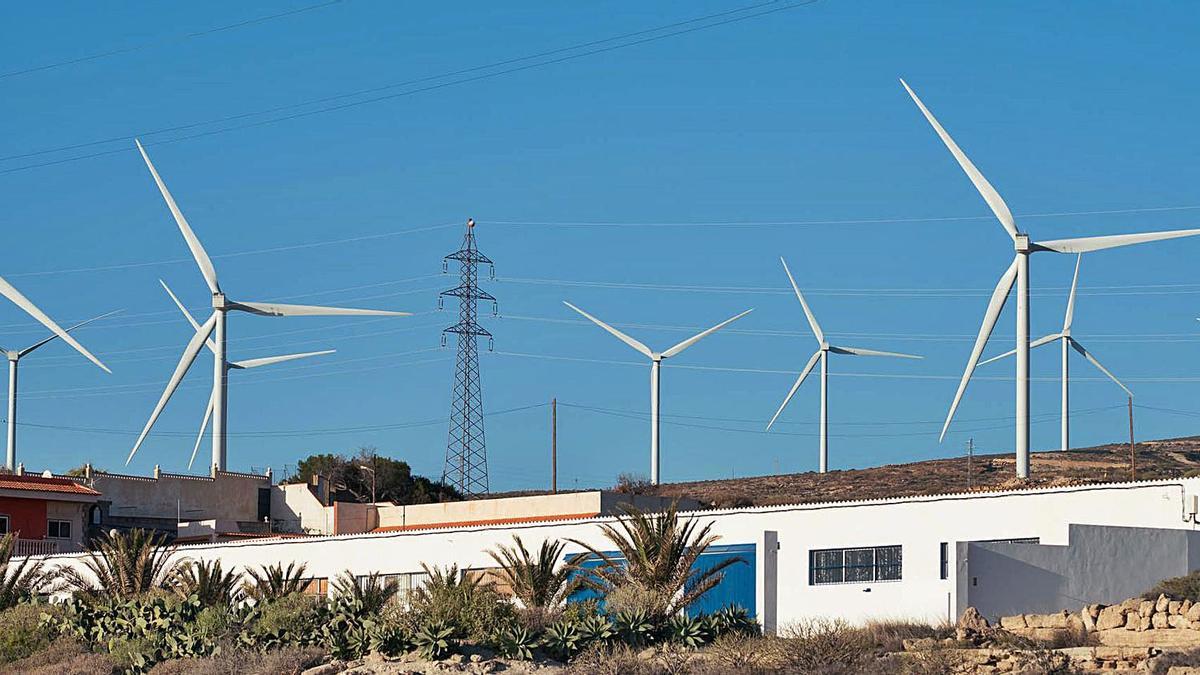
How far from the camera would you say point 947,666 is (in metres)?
33.1

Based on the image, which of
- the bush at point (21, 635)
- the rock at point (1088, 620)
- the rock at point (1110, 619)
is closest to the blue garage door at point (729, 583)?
the rock at point (1088, 620)

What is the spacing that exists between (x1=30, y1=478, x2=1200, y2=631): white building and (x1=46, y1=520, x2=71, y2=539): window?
28669 mm

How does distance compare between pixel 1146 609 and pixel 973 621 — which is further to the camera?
pixel 973 621

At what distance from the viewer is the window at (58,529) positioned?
226 feet

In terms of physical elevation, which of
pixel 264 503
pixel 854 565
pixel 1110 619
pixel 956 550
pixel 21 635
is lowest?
pixel 21 635

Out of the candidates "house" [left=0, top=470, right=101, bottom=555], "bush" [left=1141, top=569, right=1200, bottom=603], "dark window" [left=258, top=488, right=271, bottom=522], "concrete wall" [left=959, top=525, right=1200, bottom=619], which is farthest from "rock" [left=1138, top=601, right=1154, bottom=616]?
"dark window" [left=258, top=488, right=271, bottom=522]

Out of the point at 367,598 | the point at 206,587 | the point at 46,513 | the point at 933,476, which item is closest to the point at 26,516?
the point at 46,513

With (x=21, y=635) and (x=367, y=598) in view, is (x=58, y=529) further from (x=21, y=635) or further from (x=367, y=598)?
(x=367, y=598)

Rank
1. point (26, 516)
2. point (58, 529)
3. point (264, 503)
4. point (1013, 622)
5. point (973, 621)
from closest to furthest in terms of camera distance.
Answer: point (973, 621)
point (1013, 622)
point (26, 516)
point (58, 529)
point (264, 503)

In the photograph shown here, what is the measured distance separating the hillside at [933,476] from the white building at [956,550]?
38127 millimetres

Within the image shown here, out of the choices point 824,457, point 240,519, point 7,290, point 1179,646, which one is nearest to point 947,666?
point 1179,646

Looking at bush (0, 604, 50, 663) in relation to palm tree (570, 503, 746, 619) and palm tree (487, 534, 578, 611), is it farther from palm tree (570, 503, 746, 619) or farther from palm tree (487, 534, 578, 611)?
palm tree (570, 503, 746, 619)

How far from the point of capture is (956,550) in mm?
41781

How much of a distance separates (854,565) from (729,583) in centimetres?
346
